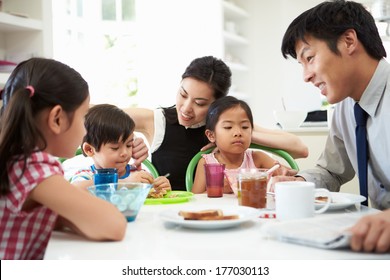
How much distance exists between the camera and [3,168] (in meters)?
0.97

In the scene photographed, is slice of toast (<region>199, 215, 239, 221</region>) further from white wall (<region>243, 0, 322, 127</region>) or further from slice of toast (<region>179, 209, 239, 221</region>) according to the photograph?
white wall (<region>243, 0, 322, 127</region>)

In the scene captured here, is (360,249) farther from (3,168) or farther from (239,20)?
(239,20)

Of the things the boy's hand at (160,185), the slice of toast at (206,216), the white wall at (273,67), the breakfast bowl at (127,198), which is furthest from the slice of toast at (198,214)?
the white wall at (273,67)

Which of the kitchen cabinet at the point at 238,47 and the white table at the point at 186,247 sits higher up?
the kitchen cabinet at the point at 238,47

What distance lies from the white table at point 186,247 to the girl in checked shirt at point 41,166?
0.15ft

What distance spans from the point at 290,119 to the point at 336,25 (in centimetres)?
154

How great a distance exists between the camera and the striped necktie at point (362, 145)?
1521mm

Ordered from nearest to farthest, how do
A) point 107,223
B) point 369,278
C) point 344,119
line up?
point 369,278 → point 107,223 → point 344,119

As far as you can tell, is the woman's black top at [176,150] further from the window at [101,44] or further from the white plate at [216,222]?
the window at [101,44]

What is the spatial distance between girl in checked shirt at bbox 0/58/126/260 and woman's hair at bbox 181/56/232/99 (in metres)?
0.97

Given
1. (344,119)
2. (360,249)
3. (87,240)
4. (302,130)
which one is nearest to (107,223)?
(87,240)

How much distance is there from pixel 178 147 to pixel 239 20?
169 inches

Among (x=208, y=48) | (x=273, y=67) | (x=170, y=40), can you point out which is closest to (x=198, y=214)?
(x=170, y=40)

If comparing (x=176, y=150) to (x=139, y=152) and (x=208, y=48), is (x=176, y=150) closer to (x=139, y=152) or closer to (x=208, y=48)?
(x=139, y=152)
